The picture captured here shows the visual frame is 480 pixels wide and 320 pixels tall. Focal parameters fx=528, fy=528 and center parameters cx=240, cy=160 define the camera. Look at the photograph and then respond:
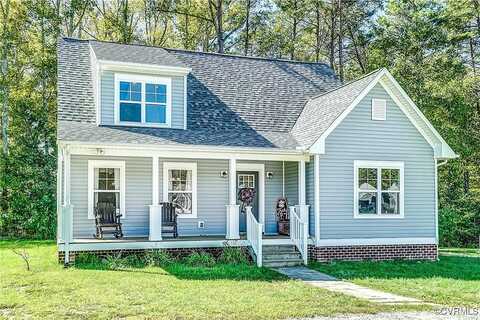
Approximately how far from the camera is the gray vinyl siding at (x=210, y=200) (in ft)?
48.8

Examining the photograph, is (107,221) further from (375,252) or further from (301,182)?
(375,252)

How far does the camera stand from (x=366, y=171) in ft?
47.6

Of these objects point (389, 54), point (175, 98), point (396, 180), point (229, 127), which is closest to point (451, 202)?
point (389, 54)

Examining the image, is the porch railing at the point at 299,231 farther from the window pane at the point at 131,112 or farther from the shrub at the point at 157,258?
the window pane at the point at 131,112

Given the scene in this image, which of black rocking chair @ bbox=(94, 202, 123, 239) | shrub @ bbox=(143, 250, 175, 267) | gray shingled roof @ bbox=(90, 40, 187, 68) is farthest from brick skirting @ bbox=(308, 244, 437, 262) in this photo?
gray shingled roof @ bbox=(90, 40, 187, 68)

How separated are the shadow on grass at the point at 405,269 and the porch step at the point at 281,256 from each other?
46 centimetres

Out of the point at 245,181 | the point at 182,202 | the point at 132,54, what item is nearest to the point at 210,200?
the point at 182,202

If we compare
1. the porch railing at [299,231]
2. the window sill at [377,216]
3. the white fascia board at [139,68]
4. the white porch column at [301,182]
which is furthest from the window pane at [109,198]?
the window sill at [377,216]

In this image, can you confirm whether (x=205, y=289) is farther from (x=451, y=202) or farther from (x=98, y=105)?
(x=451, y=202)

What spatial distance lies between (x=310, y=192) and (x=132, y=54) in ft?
21.4

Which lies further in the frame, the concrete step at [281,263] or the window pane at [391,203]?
the window pane at [391,203]

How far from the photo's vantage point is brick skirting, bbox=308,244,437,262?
13.7 m

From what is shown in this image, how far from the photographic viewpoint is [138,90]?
14766 millimetres

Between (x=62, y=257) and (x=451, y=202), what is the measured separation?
1850 centimetres
